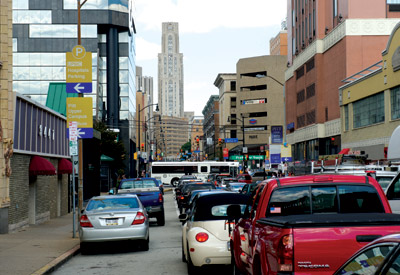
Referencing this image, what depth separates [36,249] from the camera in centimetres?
1781

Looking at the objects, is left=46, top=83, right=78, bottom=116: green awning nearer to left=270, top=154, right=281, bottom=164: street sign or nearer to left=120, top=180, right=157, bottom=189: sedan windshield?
left=120, top=180, right=157, bottom=189: sedan windshield

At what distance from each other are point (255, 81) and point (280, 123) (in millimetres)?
9972

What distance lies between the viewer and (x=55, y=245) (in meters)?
19.0

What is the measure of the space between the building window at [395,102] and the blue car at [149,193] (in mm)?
20489

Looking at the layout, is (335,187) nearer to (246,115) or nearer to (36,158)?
(36,158)

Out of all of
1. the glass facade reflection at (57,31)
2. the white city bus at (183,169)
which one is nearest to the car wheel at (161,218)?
the white city bus at (183,169)

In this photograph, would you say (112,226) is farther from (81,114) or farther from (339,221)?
(339,221)

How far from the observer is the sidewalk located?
14.1 metres

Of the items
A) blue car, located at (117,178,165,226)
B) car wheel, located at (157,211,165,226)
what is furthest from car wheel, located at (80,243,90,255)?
car wheel, located at (157,211,165,226)

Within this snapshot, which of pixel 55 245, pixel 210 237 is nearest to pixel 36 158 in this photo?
pixel 55 245

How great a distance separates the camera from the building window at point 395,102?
41.4 m

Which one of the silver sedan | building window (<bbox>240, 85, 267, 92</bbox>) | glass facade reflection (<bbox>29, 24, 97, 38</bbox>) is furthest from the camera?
building window (<bbox>240, 85, 267, 92</bbox>)

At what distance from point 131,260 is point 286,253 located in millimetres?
9912

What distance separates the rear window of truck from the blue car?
17436 millimetres
